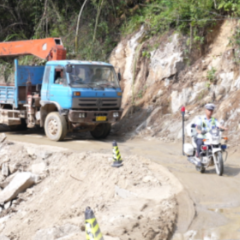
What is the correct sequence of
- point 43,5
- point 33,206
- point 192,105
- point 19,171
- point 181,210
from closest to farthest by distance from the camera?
point 181,210, point 33,206, point 19,171, point 192,105, point 43,5

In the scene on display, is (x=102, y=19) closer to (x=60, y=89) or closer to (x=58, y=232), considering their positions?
(x=60, y=89)

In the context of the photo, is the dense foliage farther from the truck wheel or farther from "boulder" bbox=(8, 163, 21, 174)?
"boulder" bbox=(8, 163, 21, 174)

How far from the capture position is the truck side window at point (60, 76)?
13.8 m

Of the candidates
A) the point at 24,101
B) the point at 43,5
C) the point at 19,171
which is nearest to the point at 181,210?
the point at 19,171

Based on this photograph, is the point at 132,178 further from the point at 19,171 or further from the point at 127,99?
the point at 127,99

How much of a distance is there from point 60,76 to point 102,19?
9.03 meters

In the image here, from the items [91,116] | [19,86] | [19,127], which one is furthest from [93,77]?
[19,127]

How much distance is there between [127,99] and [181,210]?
11.6 metres

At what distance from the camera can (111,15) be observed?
22.3 meters

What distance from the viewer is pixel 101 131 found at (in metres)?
15.1

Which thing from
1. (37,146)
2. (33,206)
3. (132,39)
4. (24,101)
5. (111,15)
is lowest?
(33,206)

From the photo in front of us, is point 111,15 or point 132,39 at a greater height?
point 111,15

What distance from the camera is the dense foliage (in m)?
16.8

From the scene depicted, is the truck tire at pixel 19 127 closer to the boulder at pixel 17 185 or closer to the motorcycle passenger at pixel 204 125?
the boulder at pixel 17 185
